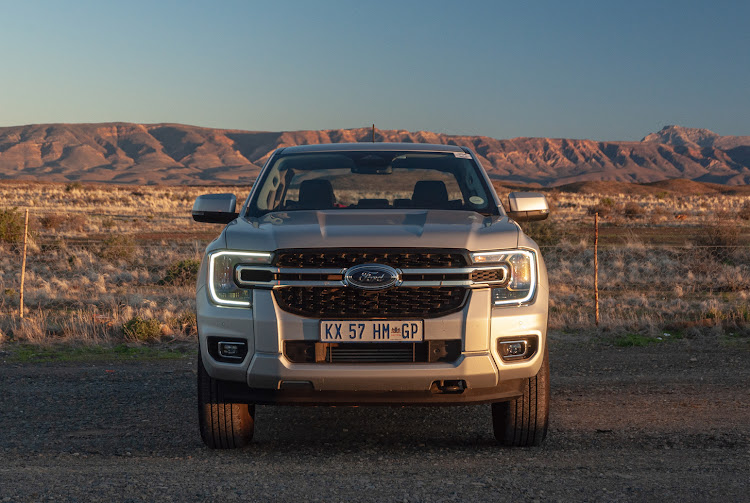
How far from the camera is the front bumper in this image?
4.43 metres

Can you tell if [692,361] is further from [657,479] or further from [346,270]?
[346,270]

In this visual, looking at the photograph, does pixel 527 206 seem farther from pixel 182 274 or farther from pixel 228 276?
pixel 182 274

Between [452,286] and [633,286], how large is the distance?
543 inches

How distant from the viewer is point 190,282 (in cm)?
1691

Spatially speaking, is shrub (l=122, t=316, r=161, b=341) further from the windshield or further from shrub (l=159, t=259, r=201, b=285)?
shrub (l=159, t=259, r=201, b=285)

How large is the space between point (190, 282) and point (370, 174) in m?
11.3

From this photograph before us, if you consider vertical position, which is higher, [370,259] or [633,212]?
[370,259]

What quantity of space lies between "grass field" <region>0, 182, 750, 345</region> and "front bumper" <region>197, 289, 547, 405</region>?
Answer: 239 inches

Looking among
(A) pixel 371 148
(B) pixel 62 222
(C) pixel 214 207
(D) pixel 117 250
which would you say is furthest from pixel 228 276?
(B) pixel 62 222

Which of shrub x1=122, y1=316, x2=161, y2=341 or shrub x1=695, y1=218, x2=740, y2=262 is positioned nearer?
shrub x1=122, y1=316, x2=161, y2=341

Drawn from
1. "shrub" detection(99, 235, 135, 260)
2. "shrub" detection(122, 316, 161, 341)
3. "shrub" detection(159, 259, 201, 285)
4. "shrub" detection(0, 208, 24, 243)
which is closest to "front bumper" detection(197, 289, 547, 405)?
"shrub" detection(122, 316, 161, 341)

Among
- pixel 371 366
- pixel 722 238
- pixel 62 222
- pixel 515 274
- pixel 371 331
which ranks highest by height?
pixel 515 274

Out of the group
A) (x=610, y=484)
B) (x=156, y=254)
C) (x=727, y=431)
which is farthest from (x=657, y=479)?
(x=156, y=254)

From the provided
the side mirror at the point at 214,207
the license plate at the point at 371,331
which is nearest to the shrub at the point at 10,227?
the side mirror at the point at 214,207
